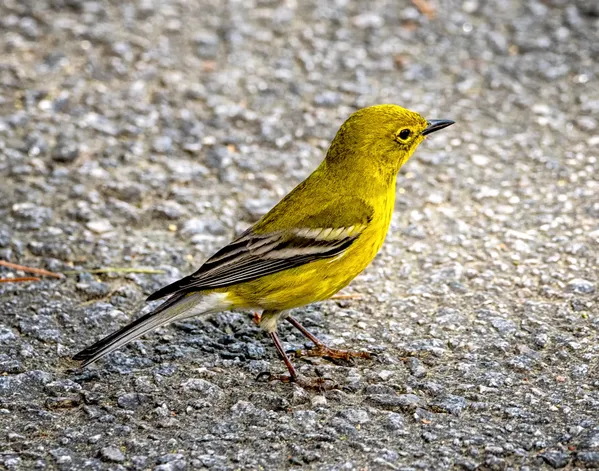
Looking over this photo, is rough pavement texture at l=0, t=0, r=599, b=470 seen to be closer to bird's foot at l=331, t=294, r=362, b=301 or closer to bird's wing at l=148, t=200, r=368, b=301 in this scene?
bird's foot at l=331, t=294, r=362, b=301

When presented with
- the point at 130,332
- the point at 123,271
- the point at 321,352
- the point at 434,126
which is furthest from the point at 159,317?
the point at 434,126

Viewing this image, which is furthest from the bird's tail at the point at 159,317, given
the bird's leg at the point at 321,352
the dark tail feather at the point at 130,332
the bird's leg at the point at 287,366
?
the bird's leg at the point at 321,352

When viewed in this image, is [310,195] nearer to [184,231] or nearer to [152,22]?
[184,231]

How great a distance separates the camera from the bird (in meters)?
4.97

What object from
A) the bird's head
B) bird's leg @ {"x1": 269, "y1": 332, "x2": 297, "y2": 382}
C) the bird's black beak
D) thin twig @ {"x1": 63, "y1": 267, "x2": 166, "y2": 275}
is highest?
the bird's black beak

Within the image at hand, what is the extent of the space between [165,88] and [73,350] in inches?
134

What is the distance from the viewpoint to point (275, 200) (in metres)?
6.77

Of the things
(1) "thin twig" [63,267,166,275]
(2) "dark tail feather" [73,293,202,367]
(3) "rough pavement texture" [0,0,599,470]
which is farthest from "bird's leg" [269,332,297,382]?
(1) "thin twig" [63,267,166,275]

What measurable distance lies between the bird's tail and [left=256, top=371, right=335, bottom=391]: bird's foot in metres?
0.46

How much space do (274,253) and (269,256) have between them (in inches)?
1.4

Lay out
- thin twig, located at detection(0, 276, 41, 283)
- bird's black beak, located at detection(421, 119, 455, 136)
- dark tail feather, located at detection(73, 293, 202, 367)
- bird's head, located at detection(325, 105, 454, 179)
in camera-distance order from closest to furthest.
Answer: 1. dark tail feather, located at detection(73, 293, 202, 367)
2. bird's head, located at detection(325, 105, 454, 179)
3. bird's black beak, located at detection(421, 119, 455, 136)
4. thin twig, located at detection(0, 276, 41, 283)

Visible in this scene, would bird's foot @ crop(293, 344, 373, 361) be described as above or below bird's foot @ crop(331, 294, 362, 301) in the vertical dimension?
above

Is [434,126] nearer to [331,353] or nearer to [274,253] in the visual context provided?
[274,253]

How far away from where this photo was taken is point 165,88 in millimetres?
7898
